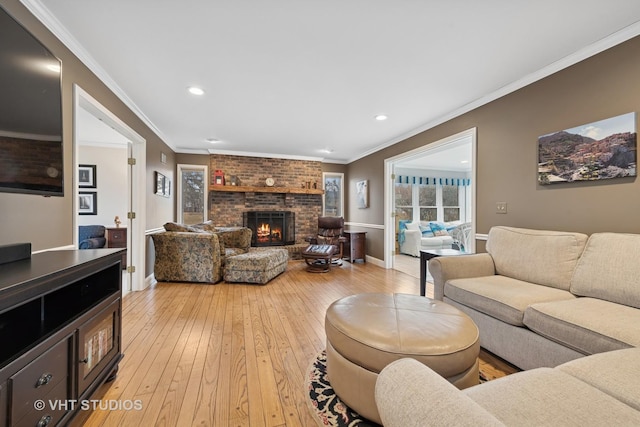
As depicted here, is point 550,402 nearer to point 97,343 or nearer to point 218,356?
point 218,356

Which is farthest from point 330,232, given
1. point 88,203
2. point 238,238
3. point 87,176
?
point 87,176

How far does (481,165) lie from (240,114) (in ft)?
10.0

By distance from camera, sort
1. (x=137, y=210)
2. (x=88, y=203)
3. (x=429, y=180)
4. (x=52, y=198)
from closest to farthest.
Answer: (x=52, y=198), (x=137, y=210), (x=88, y=203), (x=429, y=180)

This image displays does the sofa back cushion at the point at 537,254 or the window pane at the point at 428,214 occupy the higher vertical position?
the window pane at the point at 428,214

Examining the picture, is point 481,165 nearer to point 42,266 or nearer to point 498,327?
point 498,327

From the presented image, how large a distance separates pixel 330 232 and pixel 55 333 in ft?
16.4

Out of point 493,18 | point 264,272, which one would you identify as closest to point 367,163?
point 264,272

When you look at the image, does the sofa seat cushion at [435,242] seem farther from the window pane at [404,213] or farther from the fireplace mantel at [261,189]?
the fireplace mantel at [261,189]

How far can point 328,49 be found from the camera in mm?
2111

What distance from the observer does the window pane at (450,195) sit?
7.84m

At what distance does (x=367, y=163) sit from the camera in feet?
18.8

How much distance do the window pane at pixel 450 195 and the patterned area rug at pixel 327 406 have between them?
680cm

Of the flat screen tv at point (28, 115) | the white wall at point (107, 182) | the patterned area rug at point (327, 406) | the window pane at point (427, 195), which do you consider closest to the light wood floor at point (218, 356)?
the patterned area rug at point (327, 406)

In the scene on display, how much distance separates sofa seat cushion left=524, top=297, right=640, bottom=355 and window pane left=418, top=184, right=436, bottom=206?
20.2ft
